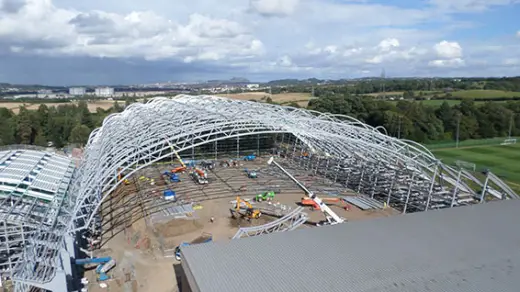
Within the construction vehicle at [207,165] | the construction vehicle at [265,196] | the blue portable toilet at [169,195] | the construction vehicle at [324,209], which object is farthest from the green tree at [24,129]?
the construction vehicle at [265,196]

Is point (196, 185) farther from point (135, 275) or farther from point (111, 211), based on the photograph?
point (135, 275)

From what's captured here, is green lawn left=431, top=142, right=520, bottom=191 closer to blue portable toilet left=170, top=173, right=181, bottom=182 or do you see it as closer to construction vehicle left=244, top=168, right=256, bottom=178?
construction vehicle left=244, top=168, right=256, bottom=178

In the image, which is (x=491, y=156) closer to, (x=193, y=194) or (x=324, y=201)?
(x=324, y=201)

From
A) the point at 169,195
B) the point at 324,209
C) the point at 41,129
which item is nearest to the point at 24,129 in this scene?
the point at 41,129

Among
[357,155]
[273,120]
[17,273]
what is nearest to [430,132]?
[357,155]

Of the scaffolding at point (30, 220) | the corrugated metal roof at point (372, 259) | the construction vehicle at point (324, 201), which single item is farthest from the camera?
the construction vehicle at point (324, 201)

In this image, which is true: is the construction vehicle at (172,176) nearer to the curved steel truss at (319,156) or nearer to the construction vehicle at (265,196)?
the curved steel truss at (319,156)
